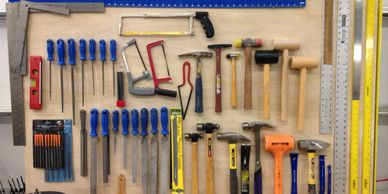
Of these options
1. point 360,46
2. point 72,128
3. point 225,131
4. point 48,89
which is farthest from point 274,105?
point 48,89

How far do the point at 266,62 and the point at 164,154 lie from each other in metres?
0.68

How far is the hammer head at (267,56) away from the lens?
147 cm

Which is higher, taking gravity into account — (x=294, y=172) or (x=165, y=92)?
(x=165, y=92)

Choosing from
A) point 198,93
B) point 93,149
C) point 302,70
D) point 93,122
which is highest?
point 302,70

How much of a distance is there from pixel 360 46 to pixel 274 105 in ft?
1.71

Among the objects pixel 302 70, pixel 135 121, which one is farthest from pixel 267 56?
pixel 135 121

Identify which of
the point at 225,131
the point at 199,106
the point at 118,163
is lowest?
the point at 118,163

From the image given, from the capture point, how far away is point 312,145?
60.4 inches

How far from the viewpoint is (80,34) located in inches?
59.8

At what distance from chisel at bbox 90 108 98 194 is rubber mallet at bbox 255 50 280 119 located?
84 centimetres

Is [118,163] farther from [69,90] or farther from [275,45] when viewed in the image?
[275,45]

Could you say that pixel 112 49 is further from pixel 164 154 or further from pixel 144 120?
pixel 164 154

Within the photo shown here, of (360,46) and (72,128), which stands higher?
(360,46)

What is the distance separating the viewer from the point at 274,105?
1.55 meters
